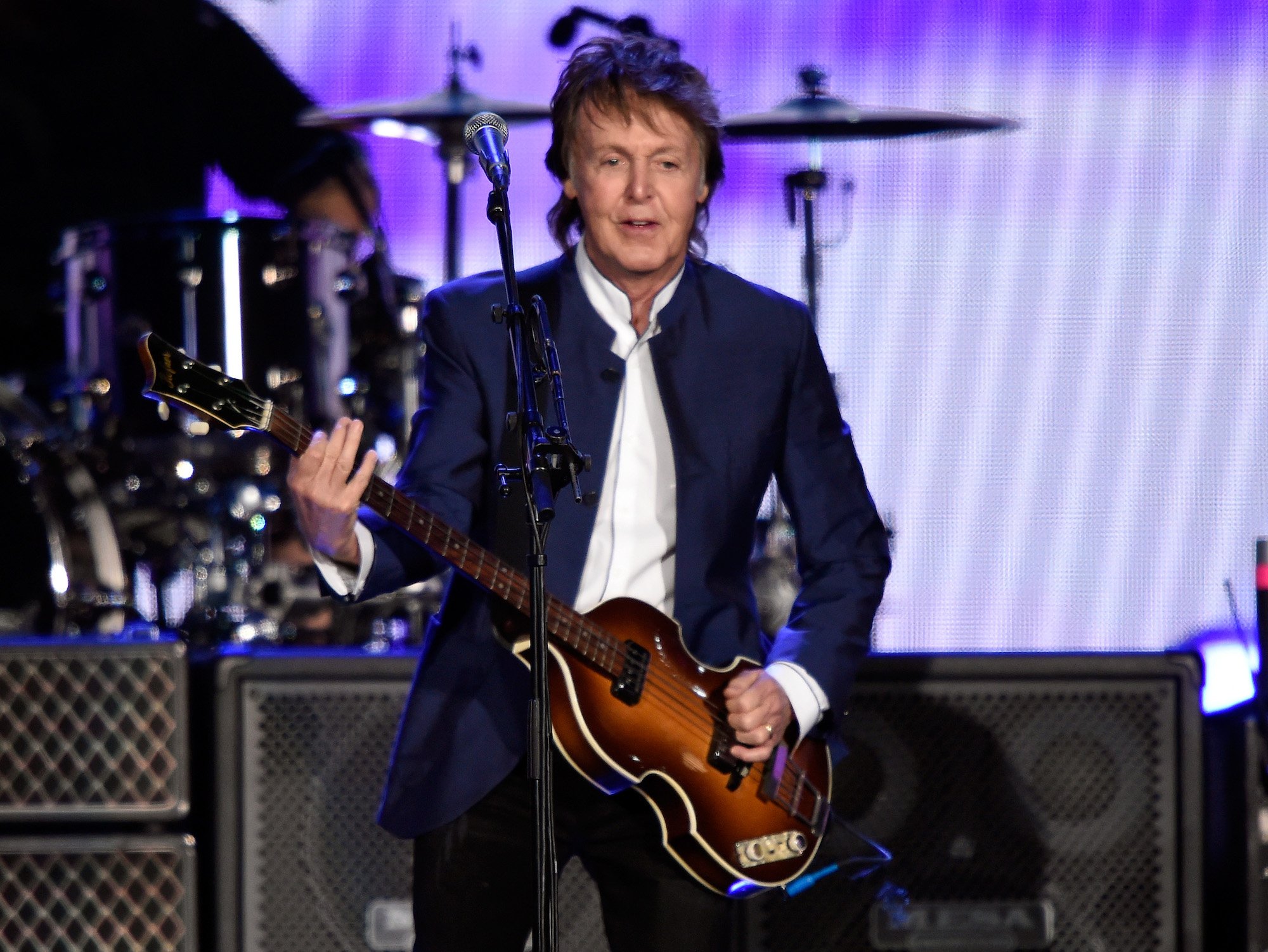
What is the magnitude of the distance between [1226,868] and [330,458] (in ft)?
6.37

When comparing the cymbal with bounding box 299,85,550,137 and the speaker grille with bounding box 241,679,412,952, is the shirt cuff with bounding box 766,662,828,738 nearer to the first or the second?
the speaker grille with bounding box 241,679,412,952

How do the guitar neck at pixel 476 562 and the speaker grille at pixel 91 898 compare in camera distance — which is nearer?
the guitar neck at pixel 476 562

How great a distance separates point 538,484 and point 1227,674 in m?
2.11

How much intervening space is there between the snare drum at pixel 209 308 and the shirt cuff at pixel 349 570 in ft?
7.85

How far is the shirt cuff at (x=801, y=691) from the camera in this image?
217 cm

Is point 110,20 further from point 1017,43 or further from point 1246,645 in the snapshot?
point 1246,645

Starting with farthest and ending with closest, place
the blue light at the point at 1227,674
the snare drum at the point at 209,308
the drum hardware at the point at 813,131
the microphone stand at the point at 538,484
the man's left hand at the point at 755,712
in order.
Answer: the drum hardware at the point at 813,131, the snare drum at the point at 209,308, the blue light at the point at 1227,674, the man's left hand at the point at 755,712, the microphone stand at the point at 538,484

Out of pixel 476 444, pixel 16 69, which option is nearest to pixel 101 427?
pixel 16 69

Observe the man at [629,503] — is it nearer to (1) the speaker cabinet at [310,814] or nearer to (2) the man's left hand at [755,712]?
(2) the man's left hand at [755,712]

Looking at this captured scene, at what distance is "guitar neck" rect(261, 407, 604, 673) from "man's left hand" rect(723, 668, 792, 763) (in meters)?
0.23

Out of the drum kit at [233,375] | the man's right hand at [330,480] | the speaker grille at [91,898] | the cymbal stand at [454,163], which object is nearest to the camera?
the man's right hand at [330,480]

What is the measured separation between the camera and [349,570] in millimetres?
2002

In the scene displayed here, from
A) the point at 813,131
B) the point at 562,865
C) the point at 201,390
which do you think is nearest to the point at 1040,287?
the point at 813,131

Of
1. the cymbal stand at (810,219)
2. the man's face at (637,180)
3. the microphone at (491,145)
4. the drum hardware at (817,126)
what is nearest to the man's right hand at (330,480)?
the microphone at (491,145)
